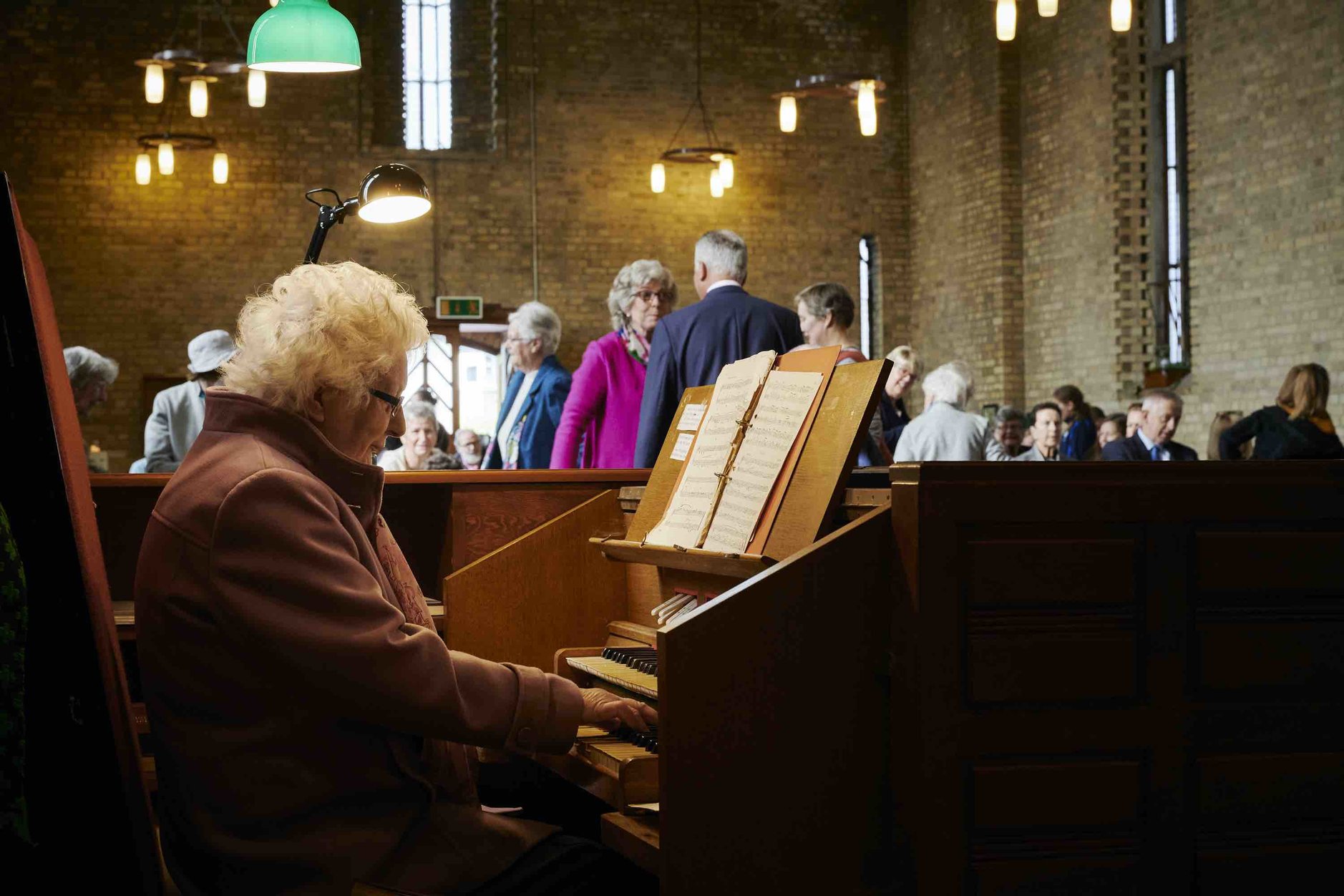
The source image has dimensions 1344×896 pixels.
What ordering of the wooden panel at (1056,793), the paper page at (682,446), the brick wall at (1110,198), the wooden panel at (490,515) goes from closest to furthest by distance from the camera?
1. the wooden panel at (1056,793)
2. the paper page at (682,446)
3. the wooden panel at (490,515)
4. the brick wall at (1110,198)

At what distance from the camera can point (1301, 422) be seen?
237 inches

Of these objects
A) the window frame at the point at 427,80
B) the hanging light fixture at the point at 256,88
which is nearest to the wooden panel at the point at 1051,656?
the hanging light fixture at the point at 256,88

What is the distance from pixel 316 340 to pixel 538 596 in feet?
3.81

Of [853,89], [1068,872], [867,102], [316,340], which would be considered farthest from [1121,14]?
[316,340]

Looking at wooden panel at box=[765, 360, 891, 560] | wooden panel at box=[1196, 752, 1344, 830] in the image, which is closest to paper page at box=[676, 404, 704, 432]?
wooden panel at box=[765, 360, 891, 560]

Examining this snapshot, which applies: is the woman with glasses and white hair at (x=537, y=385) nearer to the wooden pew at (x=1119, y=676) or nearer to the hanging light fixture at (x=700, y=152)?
the wooden pew at (x=1119, y=676)

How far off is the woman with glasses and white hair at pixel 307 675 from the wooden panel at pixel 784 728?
0.17m

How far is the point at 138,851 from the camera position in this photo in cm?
202

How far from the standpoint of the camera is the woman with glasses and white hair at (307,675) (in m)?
1.77

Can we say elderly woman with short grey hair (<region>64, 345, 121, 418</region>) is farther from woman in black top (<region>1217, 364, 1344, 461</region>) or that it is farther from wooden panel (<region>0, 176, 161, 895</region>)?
woman in black top (<region>1217, 364, 1344, 461</region>)

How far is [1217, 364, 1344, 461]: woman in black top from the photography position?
5.95 metres

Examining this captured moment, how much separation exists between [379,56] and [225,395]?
42.4ft

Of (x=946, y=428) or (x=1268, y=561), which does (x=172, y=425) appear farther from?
(x=1268, y=561)

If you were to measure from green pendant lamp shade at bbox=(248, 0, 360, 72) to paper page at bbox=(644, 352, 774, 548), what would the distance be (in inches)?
99.0
